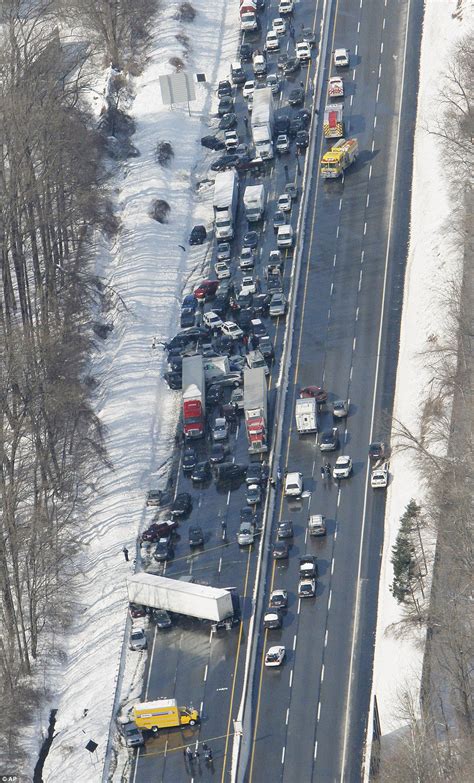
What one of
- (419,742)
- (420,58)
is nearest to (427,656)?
(419,742)

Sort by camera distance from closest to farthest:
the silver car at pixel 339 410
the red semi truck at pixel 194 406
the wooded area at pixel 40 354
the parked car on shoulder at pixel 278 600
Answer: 1. the parked car on shoulder at pixel 278 600
2. the wooded area at pixel 40 354
3. the silver car at pixel 339 410
4. the red semi truck at pixel 194 406

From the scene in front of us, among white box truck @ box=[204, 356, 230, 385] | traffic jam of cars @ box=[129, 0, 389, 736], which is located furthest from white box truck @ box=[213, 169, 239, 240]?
white box truck @ box=[204, 356, 230, 385]

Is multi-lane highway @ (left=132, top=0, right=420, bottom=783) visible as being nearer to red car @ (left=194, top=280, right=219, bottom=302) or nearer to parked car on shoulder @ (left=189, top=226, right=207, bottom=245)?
parked car on shoulder @ (left=189, top=226, right=207, bottom=245)

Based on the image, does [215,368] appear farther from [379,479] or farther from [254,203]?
[254,203]

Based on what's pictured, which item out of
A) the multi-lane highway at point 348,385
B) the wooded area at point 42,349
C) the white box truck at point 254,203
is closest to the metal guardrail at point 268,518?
the multi-lane highway at point 348,385

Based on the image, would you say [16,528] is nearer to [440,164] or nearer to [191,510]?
[191,510]

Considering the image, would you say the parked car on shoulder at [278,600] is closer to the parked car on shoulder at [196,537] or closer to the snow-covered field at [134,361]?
the parked car on shoulder at [196,537]
